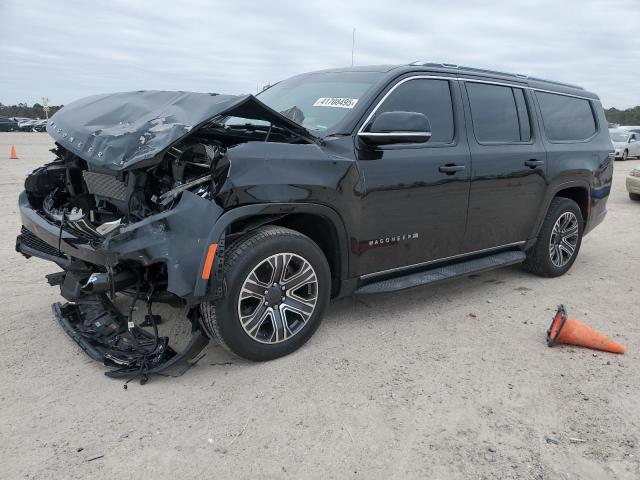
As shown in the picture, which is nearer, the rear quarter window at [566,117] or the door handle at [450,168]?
the door handle at [450,168]

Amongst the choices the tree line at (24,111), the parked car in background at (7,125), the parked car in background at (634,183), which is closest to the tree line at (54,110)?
the tree line at (24,111)

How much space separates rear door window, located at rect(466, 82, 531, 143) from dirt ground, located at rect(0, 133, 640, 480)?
158 cm

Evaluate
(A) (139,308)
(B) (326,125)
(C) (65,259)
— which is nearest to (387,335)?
(B) (326,125)

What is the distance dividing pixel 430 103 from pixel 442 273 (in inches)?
54.7

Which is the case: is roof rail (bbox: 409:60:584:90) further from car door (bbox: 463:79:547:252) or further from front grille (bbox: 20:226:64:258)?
front grille (bbox: 20:226:64:258)

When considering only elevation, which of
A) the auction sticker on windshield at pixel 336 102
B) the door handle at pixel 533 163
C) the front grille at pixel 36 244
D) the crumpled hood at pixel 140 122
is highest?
the auction sticker on windshield at pixel 336 102

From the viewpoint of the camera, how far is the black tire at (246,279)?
312cm

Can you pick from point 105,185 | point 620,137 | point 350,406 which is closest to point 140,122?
point 105,185

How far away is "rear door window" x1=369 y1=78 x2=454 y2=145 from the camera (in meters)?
3.87

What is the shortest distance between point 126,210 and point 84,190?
1001mm

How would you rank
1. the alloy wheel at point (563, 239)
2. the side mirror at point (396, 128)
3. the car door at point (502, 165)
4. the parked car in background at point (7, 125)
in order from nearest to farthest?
1. the side mirror at point (396, 128)
2. the car door at point (502, 165)
3. the alloy wheel at point (563, 239)
4. the parked car in background at point (7, 125)

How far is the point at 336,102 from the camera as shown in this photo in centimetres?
390

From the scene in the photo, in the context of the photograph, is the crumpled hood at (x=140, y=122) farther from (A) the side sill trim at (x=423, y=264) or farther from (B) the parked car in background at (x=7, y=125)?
(B) the parked car in background at (x=7, y=125)

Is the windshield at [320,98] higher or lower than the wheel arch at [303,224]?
higher
